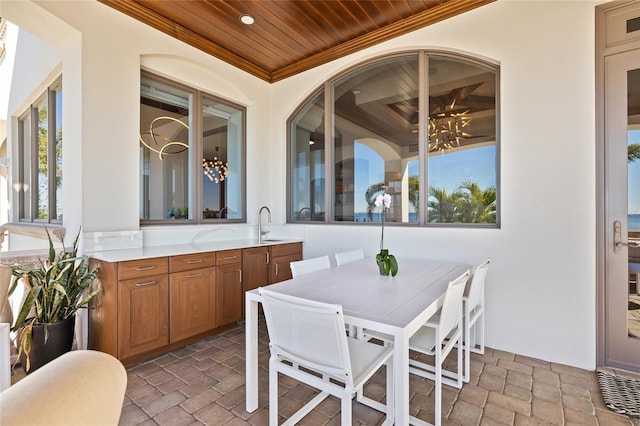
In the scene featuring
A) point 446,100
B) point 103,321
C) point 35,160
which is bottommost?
point 103,321

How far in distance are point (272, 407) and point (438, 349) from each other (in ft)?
3.15

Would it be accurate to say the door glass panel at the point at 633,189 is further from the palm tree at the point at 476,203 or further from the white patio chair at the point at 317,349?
the white patio chair at the point at 317,349

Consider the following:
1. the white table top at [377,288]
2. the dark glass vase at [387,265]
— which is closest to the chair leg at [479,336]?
the white table top at [377,288]

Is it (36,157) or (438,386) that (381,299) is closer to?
(438,386)

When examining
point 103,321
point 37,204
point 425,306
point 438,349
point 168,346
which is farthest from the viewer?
point 37,204

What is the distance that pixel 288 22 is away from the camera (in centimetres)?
316

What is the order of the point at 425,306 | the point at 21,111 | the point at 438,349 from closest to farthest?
the point at 425,306 < the point at 438,349 < the point at 21,111

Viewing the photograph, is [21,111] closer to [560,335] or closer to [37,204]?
[37,204]

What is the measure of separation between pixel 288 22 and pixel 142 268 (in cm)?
273

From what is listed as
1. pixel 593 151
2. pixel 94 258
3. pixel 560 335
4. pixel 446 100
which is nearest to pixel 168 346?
pixel 94 258

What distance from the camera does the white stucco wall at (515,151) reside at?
7.88 feet

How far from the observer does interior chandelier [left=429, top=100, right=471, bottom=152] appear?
9.91 ft

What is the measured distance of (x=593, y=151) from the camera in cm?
236

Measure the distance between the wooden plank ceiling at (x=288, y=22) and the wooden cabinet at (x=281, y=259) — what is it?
2.38 m
